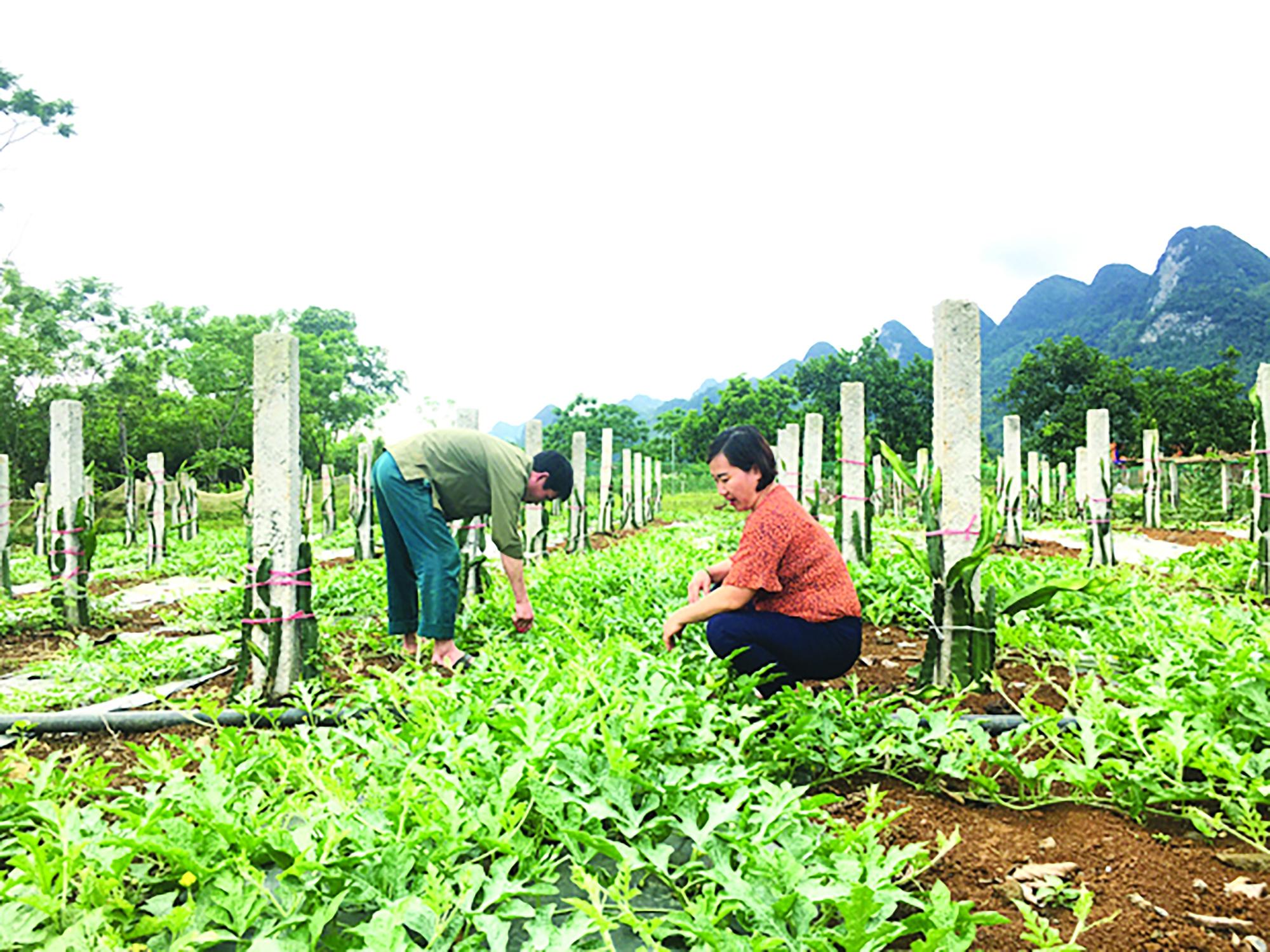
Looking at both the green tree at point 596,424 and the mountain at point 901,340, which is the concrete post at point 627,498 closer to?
the green tree at point 596,424

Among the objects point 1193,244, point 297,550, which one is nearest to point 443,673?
point 297,550

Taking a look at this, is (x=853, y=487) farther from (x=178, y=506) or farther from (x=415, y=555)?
(x=178, y=506)

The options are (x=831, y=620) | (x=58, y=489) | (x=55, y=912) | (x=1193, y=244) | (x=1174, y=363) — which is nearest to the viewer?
(x=55, y=912)

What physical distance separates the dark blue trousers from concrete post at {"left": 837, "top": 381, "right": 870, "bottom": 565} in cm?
410

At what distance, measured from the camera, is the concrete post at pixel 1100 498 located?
854cm

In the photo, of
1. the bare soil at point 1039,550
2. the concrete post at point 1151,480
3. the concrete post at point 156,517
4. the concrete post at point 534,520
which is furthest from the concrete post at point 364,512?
the concrete post at point 1151,480

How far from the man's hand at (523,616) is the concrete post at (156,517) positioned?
746cm

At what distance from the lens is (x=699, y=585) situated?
12.5ft

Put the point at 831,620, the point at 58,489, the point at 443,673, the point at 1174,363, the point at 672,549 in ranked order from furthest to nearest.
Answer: the point at 1174,363 → the point at 672,549 → the point at 58,489 → the point at 443,673 → the point at 831,620

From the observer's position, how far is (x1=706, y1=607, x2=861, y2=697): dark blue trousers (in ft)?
10.9

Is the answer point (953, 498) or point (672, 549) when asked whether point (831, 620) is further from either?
point (672, 549)

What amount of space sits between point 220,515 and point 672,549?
18157mm

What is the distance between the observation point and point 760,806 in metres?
1.99

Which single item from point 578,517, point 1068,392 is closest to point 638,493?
point 578,517
